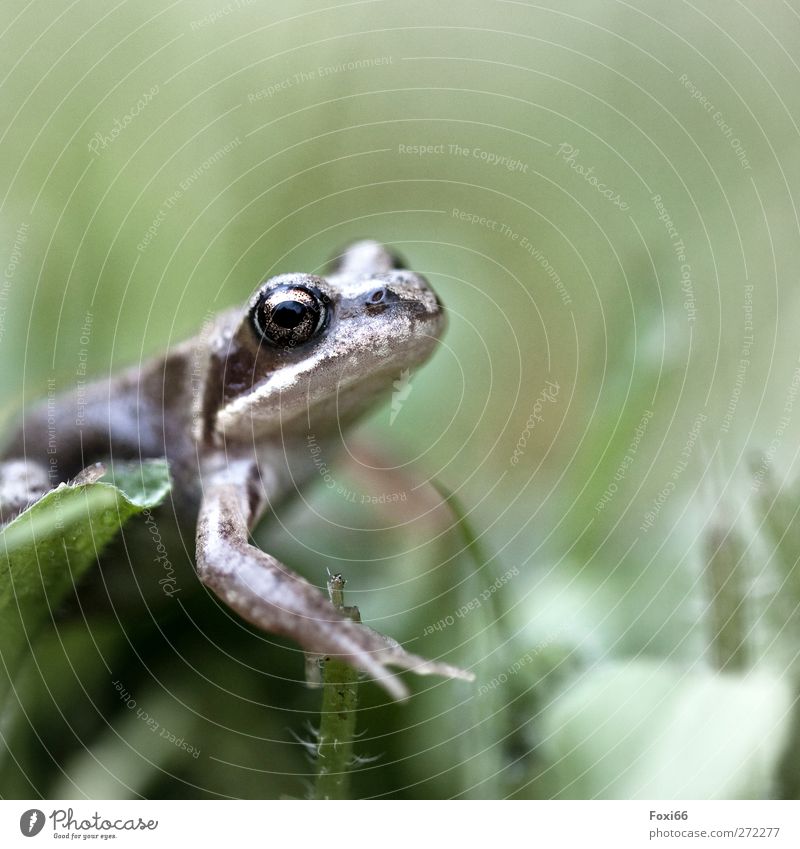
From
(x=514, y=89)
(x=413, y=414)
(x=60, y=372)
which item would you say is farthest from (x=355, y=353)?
→ (x=514, y=89)

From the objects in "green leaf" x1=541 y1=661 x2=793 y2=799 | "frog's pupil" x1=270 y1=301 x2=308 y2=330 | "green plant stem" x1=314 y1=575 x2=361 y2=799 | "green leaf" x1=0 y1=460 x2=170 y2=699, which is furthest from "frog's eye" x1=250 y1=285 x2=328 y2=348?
"green leaf" x1=541 y1=661 x2=793 y2=799

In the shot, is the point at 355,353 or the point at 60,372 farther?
the point at 60,372

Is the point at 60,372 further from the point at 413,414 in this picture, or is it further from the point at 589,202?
the point at 589,202

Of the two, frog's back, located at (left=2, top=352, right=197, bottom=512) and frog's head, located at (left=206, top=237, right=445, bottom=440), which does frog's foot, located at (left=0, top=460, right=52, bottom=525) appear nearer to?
frog's back, located at (left=2, top=352, right=197, bottom=512)

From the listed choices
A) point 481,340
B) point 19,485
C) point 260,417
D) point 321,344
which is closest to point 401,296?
point 321,344

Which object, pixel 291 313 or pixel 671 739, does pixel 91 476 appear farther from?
pixel 671 739

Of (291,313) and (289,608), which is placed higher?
(291,313)
